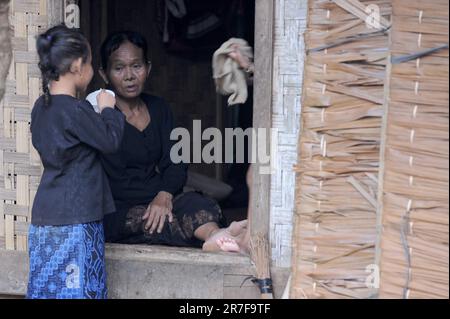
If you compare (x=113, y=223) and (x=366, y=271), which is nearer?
(x=366, y=271)

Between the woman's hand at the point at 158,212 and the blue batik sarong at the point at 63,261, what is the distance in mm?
820

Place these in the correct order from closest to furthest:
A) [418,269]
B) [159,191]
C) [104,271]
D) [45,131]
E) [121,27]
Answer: [418,269]
[45,131]
[104,271]
[159,191]
[121,27]

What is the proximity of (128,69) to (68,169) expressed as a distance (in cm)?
115

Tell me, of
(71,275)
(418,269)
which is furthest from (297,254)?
(71,275)

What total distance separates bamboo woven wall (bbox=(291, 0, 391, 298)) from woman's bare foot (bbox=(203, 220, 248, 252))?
3.43 ft

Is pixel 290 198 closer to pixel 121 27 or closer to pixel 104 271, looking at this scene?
pixel 104 271

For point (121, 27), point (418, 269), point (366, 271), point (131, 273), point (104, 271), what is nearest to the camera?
point (418, 269)

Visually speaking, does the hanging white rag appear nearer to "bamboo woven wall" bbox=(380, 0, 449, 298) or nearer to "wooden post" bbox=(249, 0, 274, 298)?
"wooden post" bbox=(249, 0, 274, 298)

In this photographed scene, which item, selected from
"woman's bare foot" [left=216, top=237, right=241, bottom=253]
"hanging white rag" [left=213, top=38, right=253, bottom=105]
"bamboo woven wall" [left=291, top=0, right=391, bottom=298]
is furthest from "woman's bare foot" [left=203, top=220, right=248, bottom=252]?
"bamboo woven wall" [left=291, top=0, right=391, bottom=298]

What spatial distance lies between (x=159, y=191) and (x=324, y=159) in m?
1.81

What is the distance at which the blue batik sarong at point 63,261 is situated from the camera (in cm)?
408

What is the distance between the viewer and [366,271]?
3.46 metres

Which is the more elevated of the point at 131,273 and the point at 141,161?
the point at 141,161

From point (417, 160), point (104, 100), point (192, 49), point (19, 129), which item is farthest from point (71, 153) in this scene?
point (192, 49)
